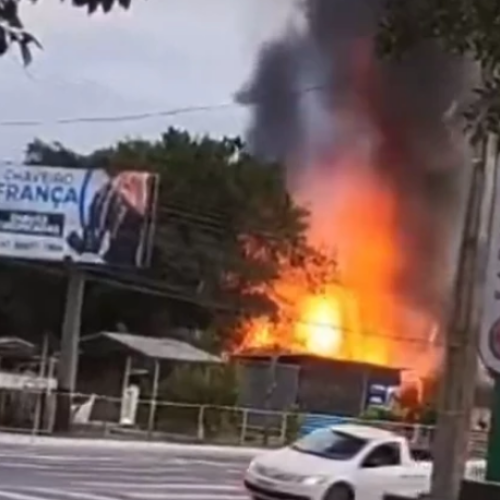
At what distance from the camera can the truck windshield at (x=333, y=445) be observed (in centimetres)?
2059

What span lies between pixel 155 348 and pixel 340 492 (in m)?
24.8

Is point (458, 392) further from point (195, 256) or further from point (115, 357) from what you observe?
point (195, 256)

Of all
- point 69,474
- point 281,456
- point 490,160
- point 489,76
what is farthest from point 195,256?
point 489,76

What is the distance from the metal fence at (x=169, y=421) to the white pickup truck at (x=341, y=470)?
1743 cm

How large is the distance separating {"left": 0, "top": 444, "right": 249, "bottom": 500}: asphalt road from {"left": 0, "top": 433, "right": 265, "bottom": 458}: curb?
0.88 metres

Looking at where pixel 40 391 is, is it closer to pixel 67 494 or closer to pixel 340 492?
pixel 67 494

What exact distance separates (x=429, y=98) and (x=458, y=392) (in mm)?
32590

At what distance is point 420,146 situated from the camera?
52281mm

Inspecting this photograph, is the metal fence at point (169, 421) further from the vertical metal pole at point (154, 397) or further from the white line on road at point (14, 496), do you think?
the white line on road at point (14, 496)

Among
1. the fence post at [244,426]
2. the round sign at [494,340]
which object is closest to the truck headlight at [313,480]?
the round sign at [494,340]

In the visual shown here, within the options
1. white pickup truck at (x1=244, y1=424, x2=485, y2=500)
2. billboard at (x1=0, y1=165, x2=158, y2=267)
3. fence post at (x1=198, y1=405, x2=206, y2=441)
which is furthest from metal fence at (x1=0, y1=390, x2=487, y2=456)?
white pickup truck at (x1=244, y1=424, x2=485, y2=500)

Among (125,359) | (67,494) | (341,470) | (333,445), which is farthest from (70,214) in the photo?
(341,470)

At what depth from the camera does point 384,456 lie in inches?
818

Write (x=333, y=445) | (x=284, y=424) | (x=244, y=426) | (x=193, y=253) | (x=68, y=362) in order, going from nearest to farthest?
(x=333, y=445) < (x=68, y=362) < (x=244, y=426) < (x=284, y=424) < (x=193, y=253)
